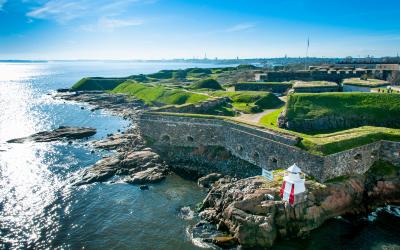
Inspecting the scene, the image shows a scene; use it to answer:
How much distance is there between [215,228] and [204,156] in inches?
479

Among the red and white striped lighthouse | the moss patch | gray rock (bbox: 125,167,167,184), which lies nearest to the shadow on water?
the red and white striped lighthouse

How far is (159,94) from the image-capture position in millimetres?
66938

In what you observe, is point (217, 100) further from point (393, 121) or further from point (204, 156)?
point (393, 121)

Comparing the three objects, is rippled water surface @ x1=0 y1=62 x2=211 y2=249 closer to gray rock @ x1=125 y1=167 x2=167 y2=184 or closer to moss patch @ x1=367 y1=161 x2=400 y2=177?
gray rock @ x1=125 y1=167 x2=167 y2=184

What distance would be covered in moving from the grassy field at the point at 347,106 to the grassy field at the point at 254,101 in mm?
6796

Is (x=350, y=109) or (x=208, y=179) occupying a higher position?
(x=350, y=109)

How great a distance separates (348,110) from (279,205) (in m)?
17.3

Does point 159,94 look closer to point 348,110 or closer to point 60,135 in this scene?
point 60,135

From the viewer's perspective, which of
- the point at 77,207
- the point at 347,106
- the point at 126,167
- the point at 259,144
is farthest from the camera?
the point at 347,106

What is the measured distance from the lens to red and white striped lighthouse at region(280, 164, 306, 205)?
20.4m

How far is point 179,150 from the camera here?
34875 mm

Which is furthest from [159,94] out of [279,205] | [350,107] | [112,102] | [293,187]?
[293,187]

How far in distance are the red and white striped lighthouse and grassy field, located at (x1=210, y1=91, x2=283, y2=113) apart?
798 inches

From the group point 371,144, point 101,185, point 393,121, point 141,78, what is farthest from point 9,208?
point 141,78
